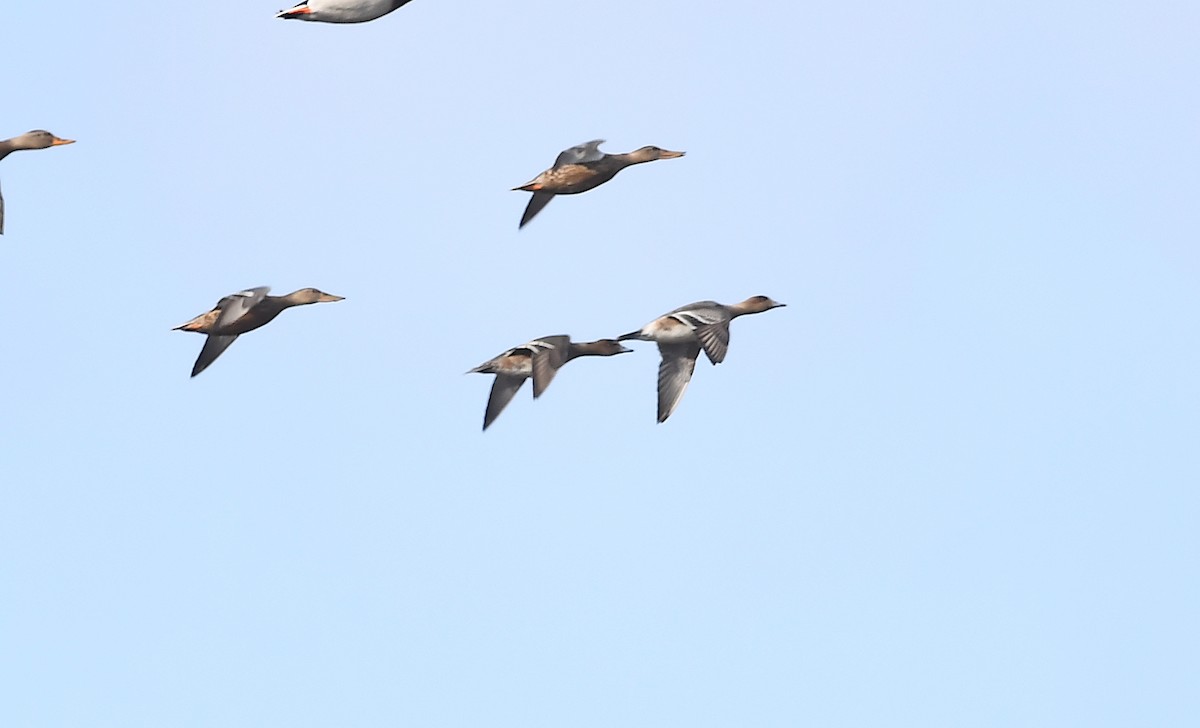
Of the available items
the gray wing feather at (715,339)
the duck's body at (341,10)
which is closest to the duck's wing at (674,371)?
the gray wing feather at (715,339)

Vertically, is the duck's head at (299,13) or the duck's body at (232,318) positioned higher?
the duck's head at (299,13)

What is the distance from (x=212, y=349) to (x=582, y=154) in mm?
4773

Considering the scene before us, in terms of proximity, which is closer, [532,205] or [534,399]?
[534,399]

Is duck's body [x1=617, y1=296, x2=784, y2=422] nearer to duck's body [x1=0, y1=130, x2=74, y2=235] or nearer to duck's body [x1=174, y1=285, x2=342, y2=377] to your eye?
duck's body [x1=174, y1=285, x2=342, y2=377]

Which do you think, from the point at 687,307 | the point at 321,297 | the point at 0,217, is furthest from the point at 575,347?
the point at 0,217

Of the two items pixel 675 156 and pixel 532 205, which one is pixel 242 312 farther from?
pixel 675 156

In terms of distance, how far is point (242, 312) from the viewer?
68.7 feet

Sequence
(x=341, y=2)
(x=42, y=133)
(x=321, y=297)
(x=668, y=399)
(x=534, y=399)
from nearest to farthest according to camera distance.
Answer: (x=341, y=2)
(x=534, y=399)
(x=668, y=399)
(x=321, y=297)
(x=42, y=133)

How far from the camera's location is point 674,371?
71.1 ft

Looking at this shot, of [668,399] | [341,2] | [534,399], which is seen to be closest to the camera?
[341,2]

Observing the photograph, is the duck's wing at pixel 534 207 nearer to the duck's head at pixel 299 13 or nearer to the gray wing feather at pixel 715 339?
the gray wing feather at pixel 715 339

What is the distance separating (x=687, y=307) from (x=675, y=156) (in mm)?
2161

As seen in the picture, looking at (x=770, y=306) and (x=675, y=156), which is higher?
(x=675, y=156)

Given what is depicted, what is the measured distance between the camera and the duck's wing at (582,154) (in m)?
21.7
